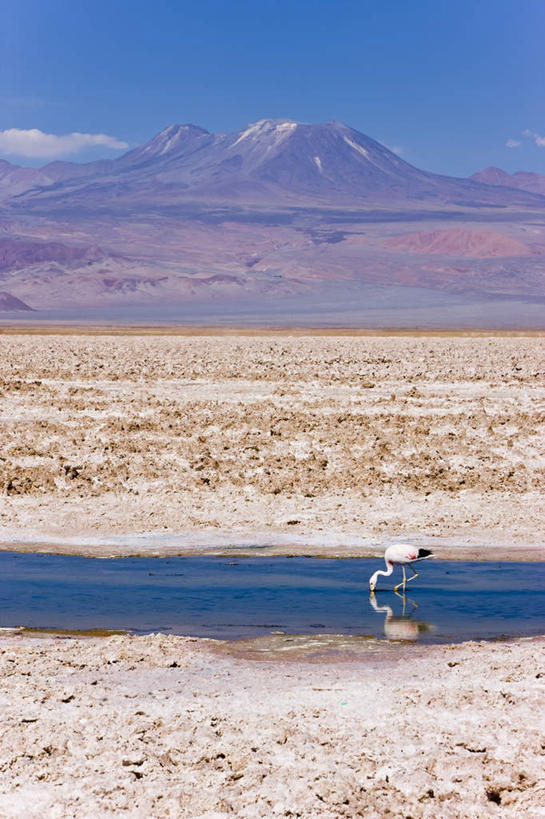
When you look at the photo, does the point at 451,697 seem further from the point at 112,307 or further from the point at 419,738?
the point at 112,307

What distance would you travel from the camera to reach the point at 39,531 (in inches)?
542

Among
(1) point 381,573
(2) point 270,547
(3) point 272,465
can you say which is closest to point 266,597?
(1) point 381,573

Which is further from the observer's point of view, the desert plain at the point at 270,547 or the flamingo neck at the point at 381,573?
the flamingo neck at the point at 381,573

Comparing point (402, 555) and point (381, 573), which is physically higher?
point (402, 555)

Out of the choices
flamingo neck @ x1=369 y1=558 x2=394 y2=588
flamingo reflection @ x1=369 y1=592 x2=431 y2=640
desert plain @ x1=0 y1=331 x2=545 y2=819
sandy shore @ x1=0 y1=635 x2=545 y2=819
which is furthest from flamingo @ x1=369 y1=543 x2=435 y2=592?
sandy shore @ x1=0 y1=635 x2=545 y2=819

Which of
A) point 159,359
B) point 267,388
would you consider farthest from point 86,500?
point 159,359

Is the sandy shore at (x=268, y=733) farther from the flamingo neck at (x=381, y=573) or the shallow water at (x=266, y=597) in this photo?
the flamingo neck at (x=381, y=573)

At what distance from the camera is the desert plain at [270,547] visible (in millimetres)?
6258

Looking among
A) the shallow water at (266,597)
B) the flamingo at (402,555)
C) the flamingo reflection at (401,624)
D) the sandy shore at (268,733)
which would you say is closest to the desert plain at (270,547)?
the sandy shore at (268,733)

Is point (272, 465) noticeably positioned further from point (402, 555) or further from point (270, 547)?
point (402, 555)

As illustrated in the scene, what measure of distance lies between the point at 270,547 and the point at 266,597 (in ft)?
7.21

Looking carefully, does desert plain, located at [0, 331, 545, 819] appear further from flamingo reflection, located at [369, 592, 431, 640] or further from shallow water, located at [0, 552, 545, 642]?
shallow water, located at [0, 552, 545, 642]

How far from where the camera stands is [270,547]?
1315cm

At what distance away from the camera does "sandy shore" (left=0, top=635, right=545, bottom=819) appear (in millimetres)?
6062
